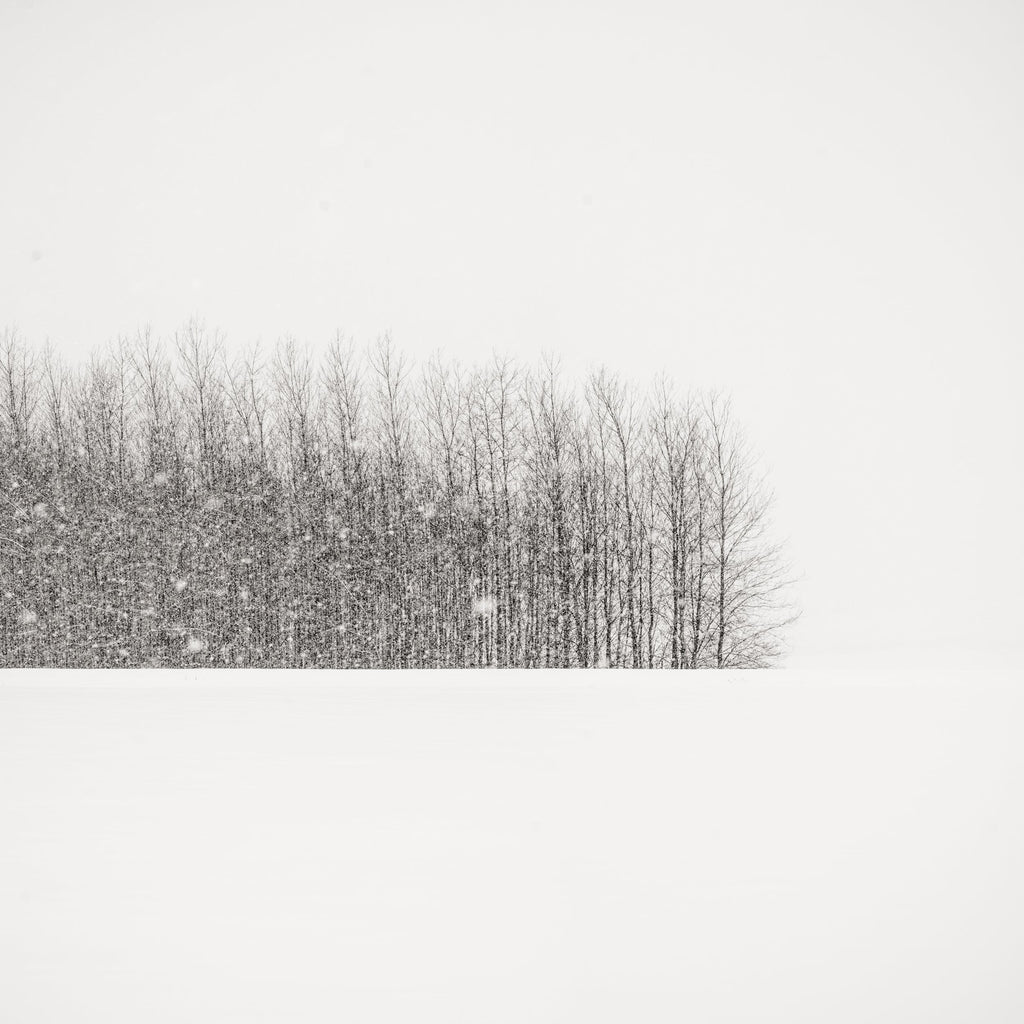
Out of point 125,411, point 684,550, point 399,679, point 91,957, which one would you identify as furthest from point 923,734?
point 125,411

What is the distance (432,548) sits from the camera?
2636 centimetres

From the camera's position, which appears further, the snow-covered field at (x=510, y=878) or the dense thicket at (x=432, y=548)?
the dense thicket at (x=432, y=548)

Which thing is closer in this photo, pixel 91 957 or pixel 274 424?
pixel 91 957

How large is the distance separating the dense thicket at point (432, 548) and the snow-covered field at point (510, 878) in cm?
1756

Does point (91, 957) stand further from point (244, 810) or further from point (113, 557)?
point (113, 557)

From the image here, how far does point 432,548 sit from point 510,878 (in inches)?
880

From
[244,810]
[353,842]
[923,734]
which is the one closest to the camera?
[353,842]

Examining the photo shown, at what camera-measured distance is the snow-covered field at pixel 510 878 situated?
3.21 metres

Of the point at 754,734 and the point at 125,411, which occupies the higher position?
the point at 125,411

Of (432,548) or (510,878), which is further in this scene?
(432,548)

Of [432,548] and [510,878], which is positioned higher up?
[432,548]

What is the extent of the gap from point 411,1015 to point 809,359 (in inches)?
3030

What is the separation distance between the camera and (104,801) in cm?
551

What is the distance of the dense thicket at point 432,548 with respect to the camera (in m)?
25.5
